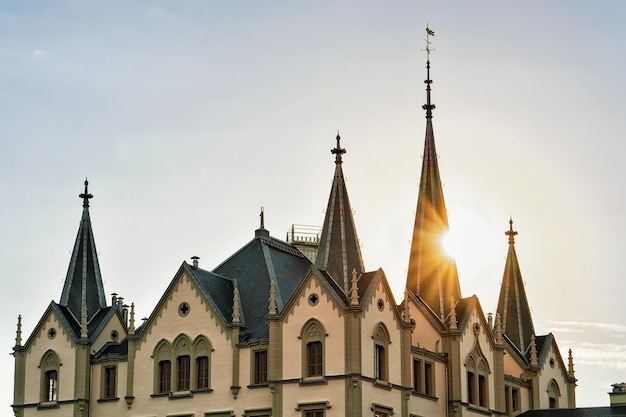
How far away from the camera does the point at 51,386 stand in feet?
330

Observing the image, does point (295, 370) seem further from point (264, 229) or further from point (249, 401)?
point (264, 229)

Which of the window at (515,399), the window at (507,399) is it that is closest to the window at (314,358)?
the window at (507,399)

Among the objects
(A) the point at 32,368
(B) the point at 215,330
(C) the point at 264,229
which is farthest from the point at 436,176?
(A) the point at 32,368

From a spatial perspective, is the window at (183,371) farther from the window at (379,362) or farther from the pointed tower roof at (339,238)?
the window at (379,362)

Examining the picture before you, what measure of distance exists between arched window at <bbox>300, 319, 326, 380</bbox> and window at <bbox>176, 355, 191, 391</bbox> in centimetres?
836

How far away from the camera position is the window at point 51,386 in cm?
10019

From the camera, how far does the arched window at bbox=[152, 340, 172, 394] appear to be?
9650 centimetres

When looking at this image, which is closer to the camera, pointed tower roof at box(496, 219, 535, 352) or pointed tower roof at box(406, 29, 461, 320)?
pointed tower roof at box(406, 29, 461, 320)

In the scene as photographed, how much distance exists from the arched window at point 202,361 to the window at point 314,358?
6829 millimetres

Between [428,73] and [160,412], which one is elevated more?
[428,73]

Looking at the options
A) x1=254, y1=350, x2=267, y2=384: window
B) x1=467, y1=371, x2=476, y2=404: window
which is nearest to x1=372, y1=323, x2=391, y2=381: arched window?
x1=254, y1=350, x2=267, y2=384: window

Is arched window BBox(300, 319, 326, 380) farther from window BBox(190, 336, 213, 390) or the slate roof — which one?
the slate roof

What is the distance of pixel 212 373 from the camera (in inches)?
3725

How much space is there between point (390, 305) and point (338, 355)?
555 cm
